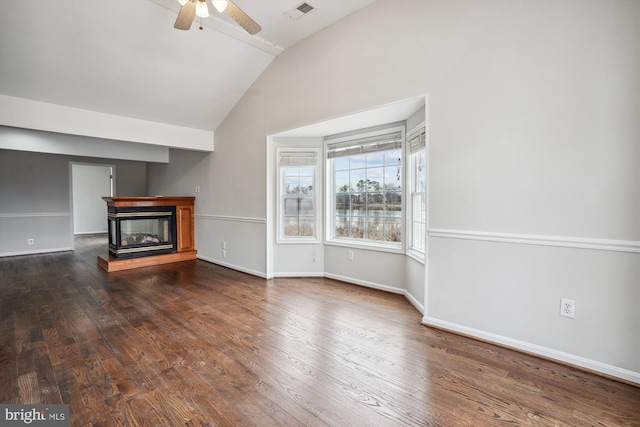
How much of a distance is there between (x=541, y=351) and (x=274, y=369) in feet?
6.65

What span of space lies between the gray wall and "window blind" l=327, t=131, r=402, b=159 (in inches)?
257

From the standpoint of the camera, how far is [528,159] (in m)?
2.33

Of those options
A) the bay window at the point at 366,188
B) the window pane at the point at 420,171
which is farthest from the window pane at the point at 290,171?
the window pane at the point at 420,171

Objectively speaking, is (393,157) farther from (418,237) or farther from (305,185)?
(305,185)

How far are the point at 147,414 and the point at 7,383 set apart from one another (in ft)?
3.56

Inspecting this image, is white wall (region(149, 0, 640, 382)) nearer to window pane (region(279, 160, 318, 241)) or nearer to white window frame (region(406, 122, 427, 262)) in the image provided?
white window frame (region(406, 122, 427, 262))

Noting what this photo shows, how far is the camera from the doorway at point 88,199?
9912mm

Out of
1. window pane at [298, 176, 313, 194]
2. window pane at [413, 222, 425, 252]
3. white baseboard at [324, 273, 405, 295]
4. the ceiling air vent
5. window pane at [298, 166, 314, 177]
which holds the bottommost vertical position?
white baseboard at [324, 273, 405, 295]

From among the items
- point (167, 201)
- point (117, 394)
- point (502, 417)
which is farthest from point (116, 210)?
point (502, 417)

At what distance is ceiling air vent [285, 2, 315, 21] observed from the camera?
3.34m

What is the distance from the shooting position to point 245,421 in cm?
164

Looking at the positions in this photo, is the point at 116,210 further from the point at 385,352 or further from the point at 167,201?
the point at 385,352

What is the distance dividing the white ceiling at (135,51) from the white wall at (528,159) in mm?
1168

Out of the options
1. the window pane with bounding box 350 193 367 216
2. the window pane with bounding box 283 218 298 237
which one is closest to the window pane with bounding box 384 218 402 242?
the window pane with bounding box 350 193 367 216
